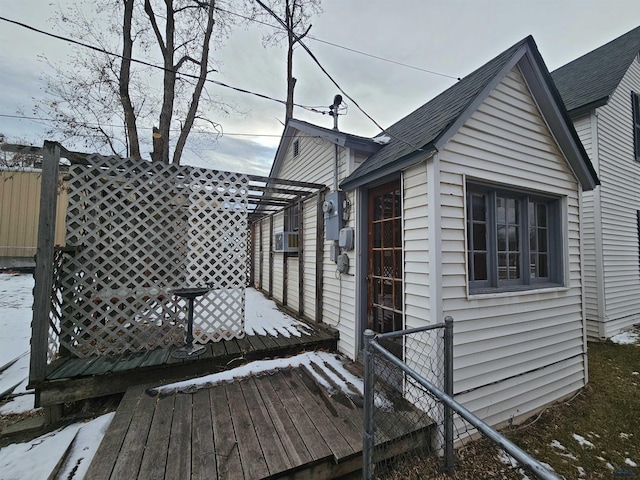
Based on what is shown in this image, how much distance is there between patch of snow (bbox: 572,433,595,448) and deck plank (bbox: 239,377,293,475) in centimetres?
Answer: 299

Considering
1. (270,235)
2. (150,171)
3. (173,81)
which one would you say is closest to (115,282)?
(150,171)

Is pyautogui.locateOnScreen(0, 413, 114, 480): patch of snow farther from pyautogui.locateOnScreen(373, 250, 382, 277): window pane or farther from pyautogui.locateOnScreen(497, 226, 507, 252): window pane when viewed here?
pyautogui.locateOnScreen(497, 226, 507, 252): window pane

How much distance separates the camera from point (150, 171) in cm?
357

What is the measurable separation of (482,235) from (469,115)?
1386 millimetres

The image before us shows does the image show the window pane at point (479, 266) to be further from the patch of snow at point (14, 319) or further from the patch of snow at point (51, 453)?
the patch of snow at point (14, 319)

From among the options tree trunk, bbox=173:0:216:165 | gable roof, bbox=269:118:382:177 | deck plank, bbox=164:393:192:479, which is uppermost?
tree trunk, bbox=173:0:216:165

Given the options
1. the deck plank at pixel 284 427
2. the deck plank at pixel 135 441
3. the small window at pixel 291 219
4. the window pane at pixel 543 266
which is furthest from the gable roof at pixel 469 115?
the deck plank at pixel 135 441

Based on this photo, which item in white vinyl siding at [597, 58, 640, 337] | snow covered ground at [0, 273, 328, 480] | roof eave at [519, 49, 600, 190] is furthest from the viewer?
white vinyl siding at [597, 58, 640, 337]

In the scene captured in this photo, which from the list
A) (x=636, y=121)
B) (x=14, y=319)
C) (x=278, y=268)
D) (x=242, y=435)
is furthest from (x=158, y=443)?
(x=636, y=121)

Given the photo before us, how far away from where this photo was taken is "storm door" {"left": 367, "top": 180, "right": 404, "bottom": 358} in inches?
130

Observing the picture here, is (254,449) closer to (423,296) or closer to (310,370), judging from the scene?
(310,370)

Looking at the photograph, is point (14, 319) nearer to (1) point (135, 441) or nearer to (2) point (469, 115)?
(1) point (135, 441)

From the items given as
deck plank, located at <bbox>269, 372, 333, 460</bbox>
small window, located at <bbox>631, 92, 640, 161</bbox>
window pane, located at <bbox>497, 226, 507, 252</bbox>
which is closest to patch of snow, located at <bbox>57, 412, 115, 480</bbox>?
deck plank, located at <bbox>269, 372, 333, 460</bbox>

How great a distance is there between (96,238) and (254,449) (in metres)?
2.98
